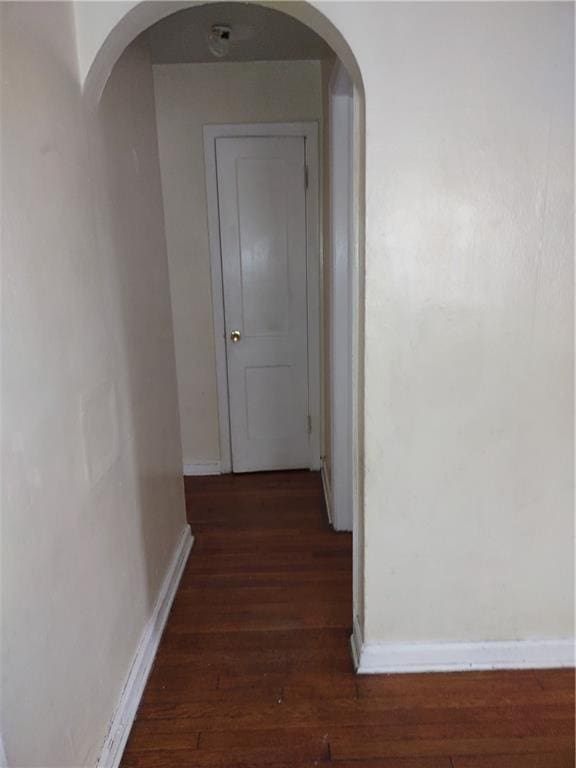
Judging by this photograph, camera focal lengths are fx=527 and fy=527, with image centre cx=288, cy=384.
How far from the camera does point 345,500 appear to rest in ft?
8.73

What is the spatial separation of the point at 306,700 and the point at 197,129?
2825 millimetres

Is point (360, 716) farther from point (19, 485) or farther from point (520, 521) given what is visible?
point (19, 485)

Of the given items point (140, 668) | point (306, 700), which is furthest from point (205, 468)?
point (306, 700)

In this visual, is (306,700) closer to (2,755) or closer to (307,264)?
(2,755)

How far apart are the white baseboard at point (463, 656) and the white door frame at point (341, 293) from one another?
71cm

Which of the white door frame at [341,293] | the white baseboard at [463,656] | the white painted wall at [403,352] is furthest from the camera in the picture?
the white door frame at [341,293]

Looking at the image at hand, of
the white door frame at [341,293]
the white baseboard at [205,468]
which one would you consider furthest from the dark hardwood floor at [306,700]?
the white baseboard at [205,468]

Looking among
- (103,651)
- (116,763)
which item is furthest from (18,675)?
(116,763)

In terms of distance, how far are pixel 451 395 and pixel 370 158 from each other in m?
0.71

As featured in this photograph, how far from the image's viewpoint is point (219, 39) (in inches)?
97.4

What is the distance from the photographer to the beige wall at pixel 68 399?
3.42ft

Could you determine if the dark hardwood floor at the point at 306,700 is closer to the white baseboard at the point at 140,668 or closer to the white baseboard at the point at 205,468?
the white baseboard at the point at 140,668

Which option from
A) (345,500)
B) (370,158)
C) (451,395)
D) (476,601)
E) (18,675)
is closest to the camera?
(18,675)

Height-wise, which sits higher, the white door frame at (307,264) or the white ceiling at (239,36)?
the white ceiling at (239,36)
